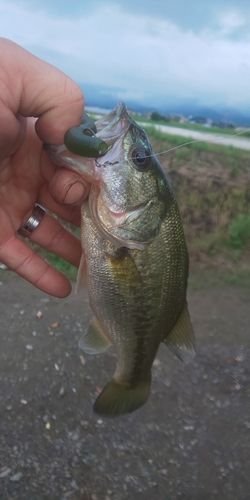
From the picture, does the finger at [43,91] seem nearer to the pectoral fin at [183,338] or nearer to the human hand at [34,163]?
the human hand at [34,163]

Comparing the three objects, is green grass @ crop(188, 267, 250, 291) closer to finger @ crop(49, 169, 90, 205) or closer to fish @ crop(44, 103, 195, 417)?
fish @ crop(44, 103, 195, 417)

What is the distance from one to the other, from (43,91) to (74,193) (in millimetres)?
347

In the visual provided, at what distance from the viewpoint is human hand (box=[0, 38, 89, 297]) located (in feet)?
4.59

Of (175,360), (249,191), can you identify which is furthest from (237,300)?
(249,191)

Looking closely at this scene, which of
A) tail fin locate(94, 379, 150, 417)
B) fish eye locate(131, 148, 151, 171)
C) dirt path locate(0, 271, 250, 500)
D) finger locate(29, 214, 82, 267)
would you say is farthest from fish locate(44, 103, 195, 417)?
dirt path locate(0, 271, 250, 500)

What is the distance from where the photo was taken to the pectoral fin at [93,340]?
1681 mm

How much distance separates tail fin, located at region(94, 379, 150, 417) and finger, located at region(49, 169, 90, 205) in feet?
2.58

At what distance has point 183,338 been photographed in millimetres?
1611

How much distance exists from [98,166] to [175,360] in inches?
87.6

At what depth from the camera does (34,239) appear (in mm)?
1945

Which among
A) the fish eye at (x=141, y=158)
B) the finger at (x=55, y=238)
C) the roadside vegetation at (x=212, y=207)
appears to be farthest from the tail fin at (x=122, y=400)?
the roadside vegetation at (x=212, y=207)

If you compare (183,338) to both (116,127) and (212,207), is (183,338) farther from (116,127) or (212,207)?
(212,207)

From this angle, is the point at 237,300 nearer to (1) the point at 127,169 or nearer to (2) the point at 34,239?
(2) the point at 34,239

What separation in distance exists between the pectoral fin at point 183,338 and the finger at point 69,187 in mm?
579
